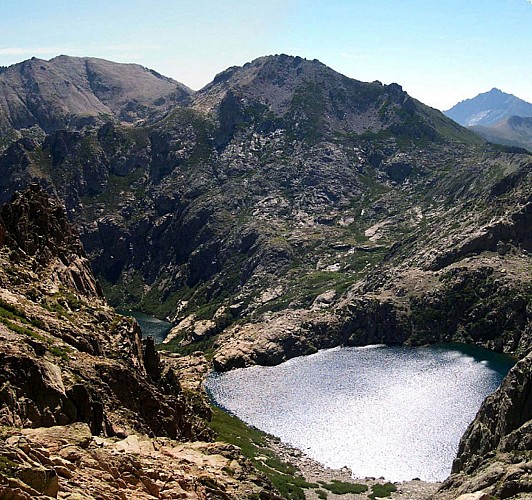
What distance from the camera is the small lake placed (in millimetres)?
132000

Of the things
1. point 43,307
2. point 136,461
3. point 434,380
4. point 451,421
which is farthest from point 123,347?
point 434,380

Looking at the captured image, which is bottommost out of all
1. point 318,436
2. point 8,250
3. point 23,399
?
point 318,436

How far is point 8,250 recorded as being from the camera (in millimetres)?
98250

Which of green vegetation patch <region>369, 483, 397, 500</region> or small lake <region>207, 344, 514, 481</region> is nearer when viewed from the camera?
green vegetation patch <region>369, 483, 397, 500</region>

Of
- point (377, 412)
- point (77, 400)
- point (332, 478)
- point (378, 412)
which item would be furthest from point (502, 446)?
point (377, 412)

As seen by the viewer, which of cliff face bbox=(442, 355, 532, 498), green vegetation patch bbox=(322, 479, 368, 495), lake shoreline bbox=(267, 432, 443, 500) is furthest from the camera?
green vegetation patch bbox=(322, 479, 368, 495)

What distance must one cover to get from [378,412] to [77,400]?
114 meters

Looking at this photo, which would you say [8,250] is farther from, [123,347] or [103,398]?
[103,398]

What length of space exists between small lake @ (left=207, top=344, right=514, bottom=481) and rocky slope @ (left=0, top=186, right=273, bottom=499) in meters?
47.3

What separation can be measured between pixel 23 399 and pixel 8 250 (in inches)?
2038

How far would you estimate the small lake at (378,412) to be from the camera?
132000 mm

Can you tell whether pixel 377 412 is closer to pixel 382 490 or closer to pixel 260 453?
pixel 260 453

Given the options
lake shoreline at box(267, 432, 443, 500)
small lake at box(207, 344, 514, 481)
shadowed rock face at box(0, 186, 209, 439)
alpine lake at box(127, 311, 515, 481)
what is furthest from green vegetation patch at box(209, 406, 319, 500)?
shadowed rock face at box(0, 186, 209, 439)

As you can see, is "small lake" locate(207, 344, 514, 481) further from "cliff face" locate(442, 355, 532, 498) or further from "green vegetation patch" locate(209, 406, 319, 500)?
"cliff face" locate(442, 355, 532, 498)
